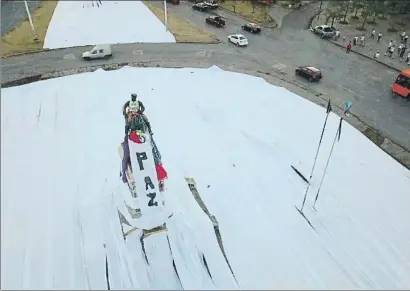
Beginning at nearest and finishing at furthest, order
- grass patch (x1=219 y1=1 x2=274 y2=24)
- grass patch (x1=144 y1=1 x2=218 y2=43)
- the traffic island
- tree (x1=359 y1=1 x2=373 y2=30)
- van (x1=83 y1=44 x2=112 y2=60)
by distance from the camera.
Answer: van (x1=83 y1=44 x2=112 y2=60) → grass patch (x1=144 y1=1 x2=218 y2=43) → tree (x1=359 y1=1 x2=373 y2=30) → the traffic island → grass patch (x1=219 y1=1 x2=274 y2=24)

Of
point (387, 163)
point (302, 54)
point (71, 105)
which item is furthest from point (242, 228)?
point (302, 54)

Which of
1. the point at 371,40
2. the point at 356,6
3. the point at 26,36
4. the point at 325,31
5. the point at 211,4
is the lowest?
the point at 26,36

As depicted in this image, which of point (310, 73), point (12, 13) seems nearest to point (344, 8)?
point (310, 73)

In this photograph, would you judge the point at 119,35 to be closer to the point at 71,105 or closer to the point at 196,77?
the point at 196,77

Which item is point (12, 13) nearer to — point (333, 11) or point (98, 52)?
point (98, 52)

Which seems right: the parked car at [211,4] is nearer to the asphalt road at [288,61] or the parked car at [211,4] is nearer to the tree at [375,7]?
the asphalt road at [288,61]

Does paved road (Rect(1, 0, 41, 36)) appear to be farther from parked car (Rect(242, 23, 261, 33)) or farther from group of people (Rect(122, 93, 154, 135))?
group of people (Rect(122, 93, 154, 135))

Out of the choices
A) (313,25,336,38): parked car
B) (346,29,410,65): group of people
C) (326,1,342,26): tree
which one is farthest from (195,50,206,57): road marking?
(326,1,342,26): tree
